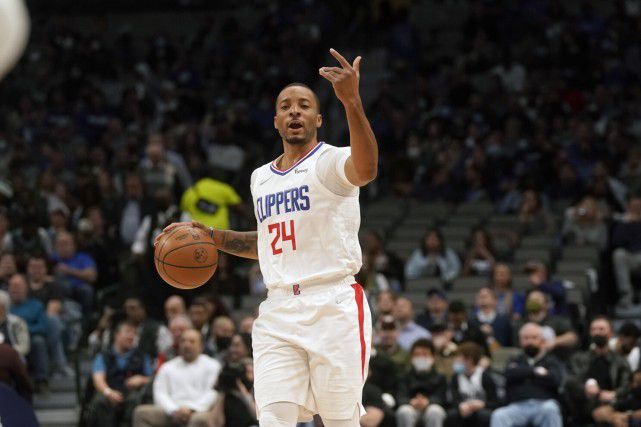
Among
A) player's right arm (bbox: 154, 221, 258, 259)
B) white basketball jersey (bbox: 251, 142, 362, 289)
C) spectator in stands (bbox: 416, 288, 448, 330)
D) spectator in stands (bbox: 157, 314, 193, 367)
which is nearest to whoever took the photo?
white basketball jersey (bbox: 251, 142, 362, 289)

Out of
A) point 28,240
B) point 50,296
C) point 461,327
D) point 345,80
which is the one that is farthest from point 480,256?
point 345,80

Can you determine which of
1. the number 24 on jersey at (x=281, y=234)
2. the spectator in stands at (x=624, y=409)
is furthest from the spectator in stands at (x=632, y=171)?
the number 24 on jersey at (x=281, y=234)

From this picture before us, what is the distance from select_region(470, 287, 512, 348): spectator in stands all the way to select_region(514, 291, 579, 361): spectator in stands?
335 mm

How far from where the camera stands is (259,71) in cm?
2083

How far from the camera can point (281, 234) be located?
5.34m

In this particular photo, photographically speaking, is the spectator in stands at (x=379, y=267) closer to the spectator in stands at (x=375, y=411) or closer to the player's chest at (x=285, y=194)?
the spectator in stands at (x=375, y=411)

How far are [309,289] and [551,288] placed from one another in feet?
25.8

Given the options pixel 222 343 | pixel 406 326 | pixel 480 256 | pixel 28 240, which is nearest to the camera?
pixel 222 343

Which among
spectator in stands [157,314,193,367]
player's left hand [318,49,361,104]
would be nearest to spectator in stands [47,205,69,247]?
spectator in stands [157,314,193,367]

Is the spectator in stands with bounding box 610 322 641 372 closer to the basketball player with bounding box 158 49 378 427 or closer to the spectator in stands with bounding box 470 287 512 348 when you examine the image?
the spectator in stands with bounding box 470 287 512 348

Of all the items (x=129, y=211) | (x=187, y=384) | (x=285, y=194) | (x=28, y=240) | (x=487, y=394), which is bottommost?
(x=487, y=394)

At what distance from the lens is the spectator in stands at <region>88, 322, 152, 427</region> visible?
11469 millimetres

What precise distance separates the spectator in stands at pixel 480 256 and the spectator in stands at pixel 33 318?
5010 millimetres

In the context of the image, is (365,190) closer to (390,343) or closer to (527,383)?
(390,343)
